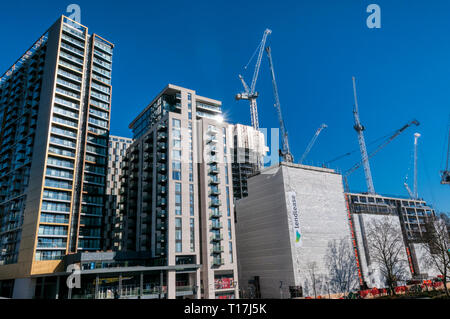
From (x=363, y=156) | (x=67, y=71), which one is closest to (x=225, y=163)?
(x=67, y=71)

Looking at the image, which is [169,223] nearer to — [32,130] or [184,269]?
[184,269]

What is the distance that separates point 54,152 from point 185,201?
36.4m

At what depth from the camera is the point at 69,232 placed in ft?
266

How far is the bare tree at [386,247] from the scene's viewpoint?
303 feet

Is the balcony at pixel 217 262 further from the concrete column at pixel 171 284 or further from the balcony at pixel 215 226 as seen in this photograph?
the concrete column at pixel 171 284

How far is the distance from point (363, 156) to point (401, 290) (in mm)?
102047

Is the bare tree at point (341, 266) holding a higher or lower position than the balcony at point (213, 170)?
A: lower

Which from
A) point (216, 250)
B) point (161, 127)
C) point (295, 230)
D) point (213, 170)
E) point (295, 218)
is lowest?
point (216, 250)

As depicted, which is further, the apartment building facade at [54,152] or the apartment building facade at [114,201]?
the apartment building facade at [114,201]

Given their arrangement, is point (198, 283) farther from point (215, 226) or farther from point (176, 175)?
point (176, 175)

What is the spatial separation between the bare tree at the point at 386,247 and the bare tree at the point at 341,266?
955 centimetres

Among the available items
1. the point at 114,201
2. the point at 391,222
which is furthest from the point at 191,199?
the point at 391,222

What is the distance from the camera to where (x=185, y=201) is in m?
82.2

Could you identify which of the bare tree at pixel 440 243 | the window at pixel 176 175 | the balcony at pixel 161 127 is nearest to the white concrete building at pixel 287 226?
the bare tree at pixel 440 243
